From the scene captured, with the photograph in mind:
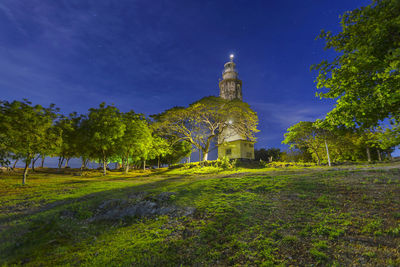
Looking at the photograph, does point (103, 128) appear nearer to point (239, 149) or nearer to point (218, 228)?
point (218, 228)

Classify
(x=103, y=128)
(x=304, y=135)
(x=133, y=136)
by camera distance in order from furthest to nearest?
(x=304, y=135), (x=133, y=136), (x=103, y=128)

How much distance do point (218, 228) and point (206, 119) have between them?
29.8 meters

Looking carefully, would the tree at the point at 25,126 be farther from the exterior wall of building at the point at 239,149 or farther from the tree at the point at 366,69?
the exterior wall of building at the point at 239,149

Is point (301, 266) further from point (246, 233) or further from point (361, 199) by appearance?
point (361, 199)

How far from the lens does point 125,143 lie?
2995 centimetres

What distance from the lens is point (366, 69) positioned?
9227 mm

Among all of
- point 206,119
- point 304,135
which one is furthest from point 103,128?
point 304,135

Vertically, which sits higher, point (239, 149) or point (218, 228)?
point (239, 149)

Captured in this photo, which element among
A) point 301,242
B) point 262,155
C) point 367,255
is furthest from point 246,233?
point 262,155

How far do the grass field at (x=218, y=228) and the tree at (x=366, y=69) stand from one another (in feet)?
13.6

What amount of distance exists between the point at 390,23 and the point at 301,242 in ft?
32.2

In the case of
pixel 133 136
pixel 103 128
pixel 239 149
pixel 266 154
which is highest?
pixel 103 128

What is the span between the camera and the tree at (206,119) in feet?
110

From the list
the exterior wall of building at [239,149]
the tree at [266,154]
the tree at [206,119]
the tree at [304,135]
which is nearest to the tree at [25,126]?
the tree at [206,119]
